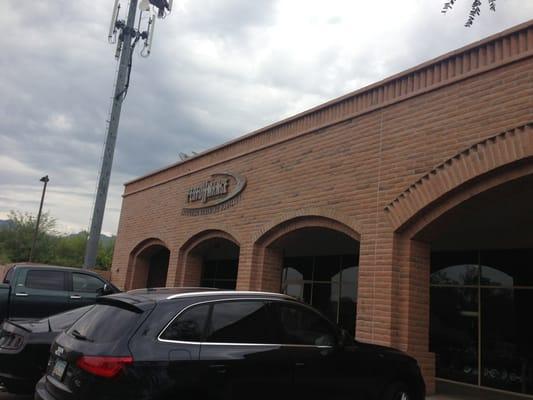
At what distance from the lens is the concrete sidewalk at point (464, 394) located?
9.02 metres

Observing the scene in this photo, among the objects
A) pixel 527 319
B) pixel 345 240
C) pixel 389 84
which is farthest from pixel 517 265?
pixel 389 84

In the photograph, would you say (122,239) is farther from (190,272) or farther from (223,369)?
(223,369)

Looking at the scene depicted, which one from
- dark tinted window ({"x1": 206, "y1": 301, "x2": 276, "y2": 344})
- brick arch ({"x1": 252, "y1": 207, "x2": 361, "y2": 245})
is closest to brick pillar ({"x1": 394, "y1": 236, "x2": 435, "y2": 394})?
brick arch ({"x1": 252, "y1": 207, "x2": 361, "y2": 245})

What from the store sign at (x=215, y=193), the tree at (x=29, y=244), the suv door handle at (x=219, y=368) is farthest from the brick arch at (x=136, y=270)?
the tree at (x=29, y=244)

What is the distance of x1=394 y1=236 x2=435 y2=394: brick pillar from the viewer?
8414 millimetres

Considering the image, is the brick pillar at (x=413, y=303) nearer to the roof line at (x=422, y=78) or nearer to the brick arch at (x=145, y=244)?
the roof line at (x=422, y=78)

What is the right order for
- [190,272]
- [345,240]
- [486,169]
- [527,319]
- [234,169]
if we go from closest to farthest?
[486,169] < [527,319] < [345,240] < [234,169] < [190,272]

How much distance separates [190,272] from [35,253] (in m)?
32.6

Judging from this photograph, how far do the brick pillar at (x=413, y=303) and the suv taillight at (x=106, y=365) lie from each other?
18.0 feet

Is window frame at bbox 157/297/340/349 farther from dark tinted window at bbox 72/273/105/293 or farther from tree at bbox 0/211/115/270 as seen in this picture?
tree at bbox 0/211/115/270

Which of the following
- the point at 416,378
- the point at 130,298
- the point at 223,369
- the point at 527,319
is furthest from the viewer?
the point at 527,319

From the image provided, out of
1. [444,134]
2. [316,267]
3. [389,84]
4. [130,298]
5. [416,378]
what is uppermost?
[389,84]

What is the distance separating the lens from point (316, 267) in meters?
15.3

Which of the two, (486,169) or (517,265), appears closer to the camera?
(486,169)
